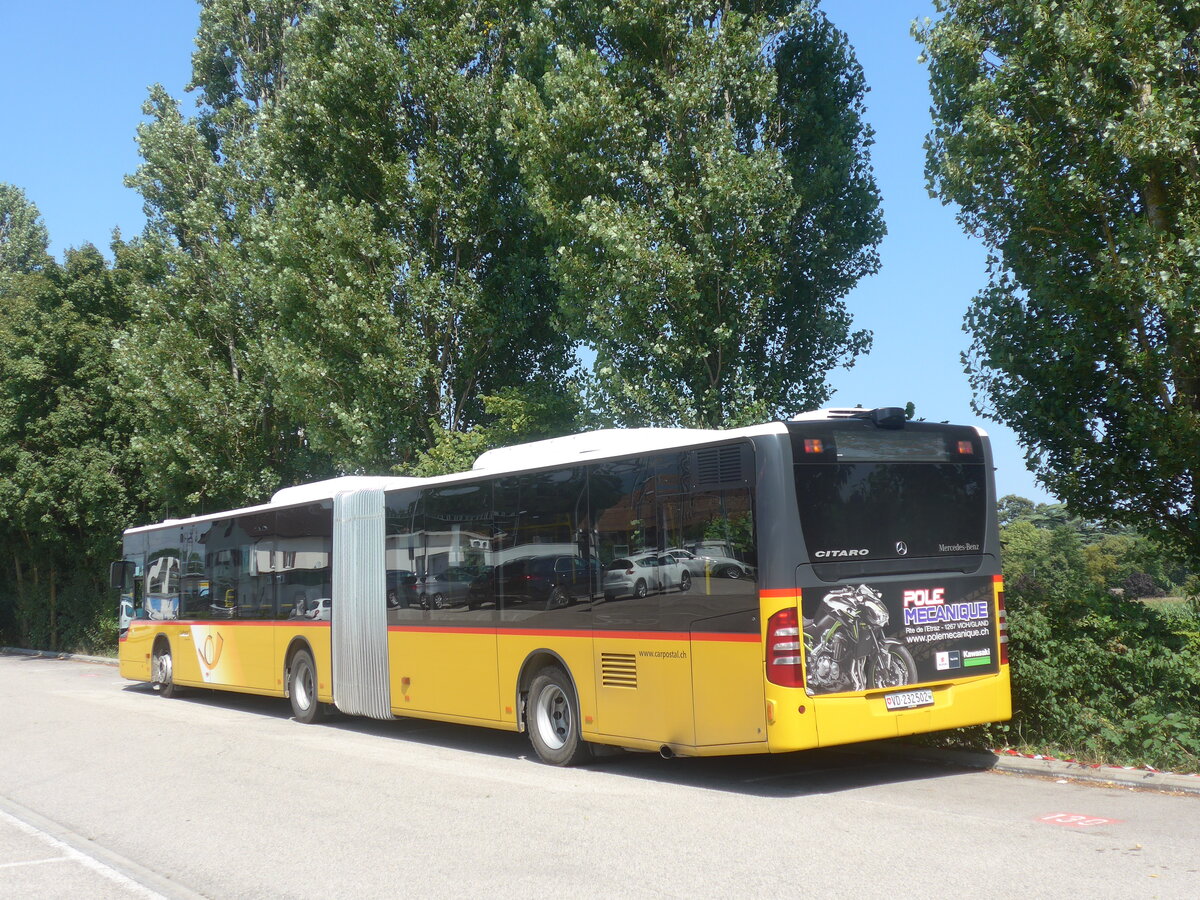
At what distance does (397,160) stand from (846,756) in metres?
16.6

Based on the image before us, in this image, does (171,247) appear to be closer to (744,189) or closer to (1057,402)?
(744,189)

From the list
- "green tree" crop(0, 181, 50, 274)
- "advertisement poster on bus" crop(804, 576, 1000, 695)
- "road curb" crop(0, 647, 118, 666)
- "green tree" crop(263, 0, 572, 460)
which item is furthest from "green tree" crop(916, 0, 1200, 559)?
"green tree" crop(0, 181, 50, 274)

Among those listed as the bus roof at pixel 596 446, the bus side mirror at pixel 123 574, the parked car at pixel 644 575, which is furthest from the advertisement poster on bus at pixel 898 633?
the bus side mirror at pixel 123 574

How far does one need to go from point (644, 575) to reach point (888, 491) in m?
2.28

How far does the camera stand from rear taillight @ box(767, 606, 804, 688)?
355 inches

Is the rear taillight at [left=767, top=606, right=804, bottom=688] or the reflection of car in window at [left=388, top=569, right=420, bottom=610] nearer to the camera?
the rear taillight at [left=767, top=606, right=804, bottom=688]

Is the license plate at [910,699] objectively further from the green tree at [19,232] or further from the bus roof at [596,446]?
the green tree at [19,232]

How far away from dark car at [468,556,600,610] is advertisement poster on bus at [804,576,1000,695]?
256 cm

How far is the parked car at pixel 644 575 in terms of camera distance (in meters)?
9.98

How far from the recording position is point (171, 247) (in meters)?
29.3

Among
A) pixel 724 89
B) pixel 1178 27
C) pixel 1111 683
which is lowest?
pixel 1111 683

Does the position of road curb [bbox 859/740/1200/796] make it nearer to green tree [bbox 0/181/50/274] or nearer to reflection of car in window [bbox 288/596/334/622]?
reflection of car in window [bbox 288/596/334/622]

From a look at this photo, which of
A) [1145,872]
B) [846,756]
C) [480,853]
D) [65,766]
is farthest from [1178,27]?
[65,766]

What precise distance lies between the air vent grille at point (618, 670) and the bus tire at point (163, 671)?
13.0 meters
